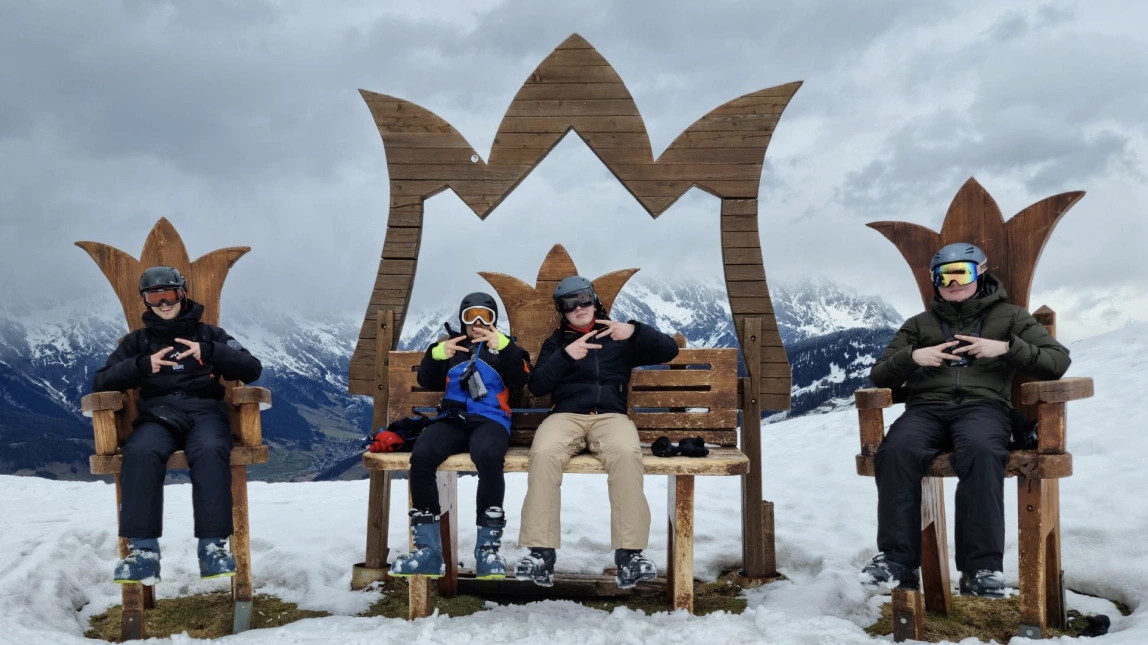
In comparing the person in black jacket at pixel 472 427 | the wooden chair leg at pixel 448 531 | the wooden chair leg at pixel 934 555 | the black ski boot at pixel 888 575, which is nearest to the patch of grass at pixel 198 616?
the wooden chair leg at pixel 448 531

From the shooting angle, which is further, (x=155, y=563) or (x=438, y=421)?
(x=438, y=421)

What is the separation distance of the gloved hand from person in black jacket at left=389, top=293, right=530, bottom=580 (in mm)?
195

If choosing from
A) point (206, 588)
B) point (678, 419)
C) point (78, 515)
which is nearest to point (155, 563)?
point (206, 588)

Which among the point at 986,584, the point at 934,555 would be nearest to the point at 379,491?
the point at 934,555

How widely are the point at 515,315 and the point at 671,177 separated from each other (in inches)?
52.9

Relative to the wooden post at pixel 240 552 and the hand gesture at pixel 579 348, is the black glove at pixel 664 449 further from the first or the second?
the wooden post at pixel 240 552

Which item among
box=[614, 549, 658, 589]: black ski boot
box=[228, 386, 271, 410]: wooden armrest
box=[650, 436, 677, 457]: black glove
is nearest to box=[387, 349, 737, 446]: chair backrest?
box=[650, 436, 677, 457]: black glove

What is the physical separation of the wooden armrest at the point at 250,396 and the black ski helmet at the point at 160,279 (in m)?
0.69

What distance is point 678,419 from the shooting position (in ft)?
17.5

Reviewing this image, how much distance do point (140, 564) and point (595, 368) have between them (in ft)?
8.20

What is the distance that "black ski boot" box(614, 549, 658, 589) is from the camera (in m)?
4.22

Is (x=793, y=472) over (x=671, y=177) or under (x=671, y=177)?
under

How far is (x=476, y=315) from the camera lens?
4988mm

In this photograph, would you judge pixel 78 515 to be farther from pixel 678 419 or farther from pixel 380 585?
pixel 678 419
